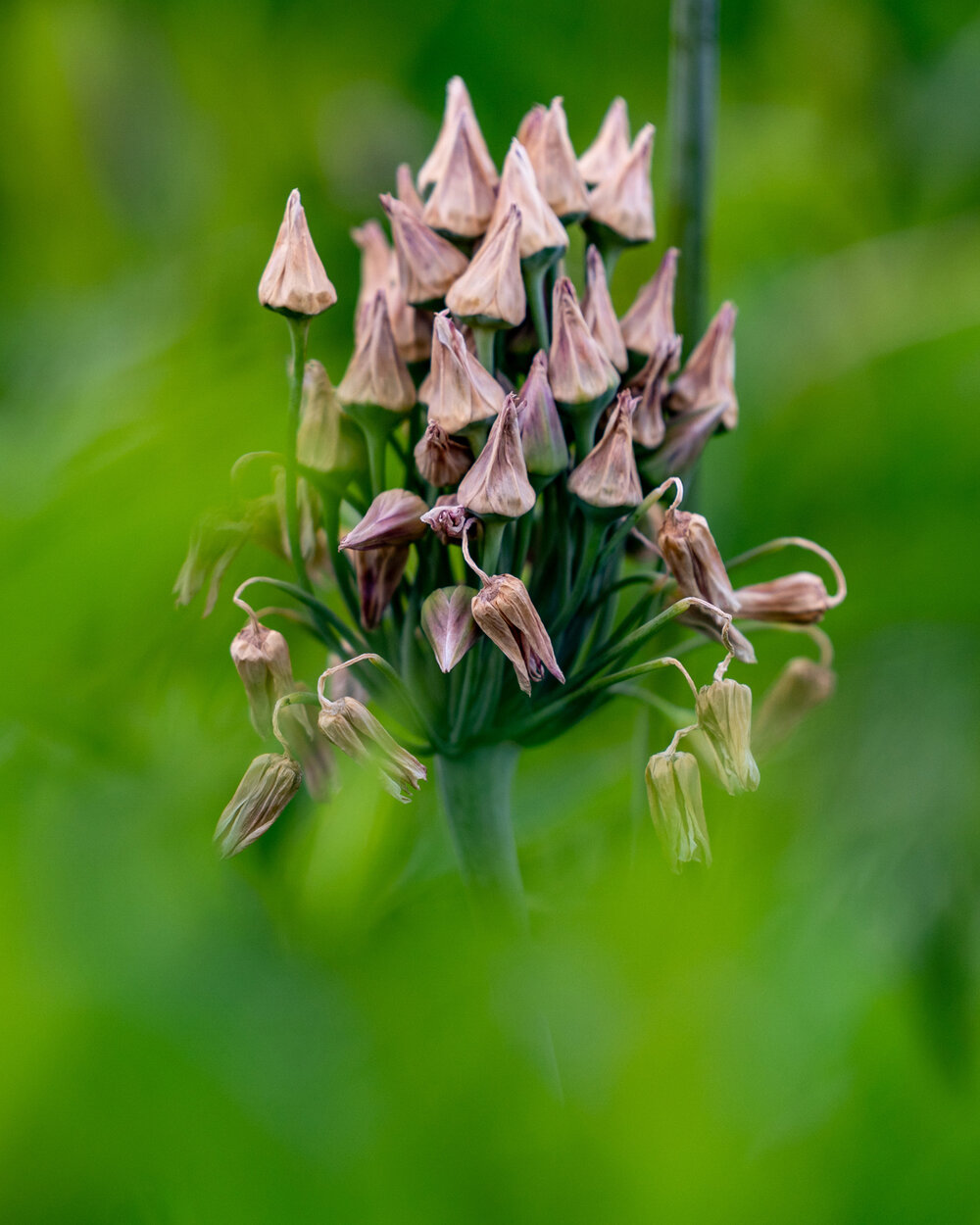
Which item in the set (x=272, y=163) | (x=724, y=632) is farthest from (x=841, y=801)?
(x=272, y=163)

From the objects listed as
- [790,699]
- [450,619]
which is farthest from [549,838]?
[450,619]

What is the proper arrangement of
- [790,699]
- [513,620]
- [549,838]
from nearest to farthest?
1. [513,620]
2. [790,699]
3. [549,838]

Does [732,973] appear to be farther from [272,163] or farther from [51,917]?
[272,163]

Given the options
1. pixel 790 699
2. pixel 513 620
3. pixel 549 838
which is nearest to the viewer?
pixel 513 620

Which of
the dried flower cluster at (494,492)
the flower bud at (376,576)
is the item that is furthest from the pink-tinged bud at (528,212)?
the flower bud at (376,576)

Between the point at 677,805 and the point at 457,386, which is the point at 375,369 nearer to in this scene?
the point at 457,386

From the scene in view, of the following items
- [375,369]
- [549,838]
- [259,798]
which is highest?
[375,369]

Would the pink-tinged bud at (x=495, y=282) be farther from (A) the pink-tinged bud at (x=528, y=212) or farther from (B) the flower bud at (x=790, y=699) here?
(B) the flower bud at (x=790, y=699)

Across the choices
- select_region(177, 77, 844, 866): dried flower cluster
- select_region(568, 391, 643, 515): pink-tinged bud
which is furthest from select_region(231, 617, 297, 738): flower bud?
select_region(568, 391, 643, 515): pink-tinged bud
